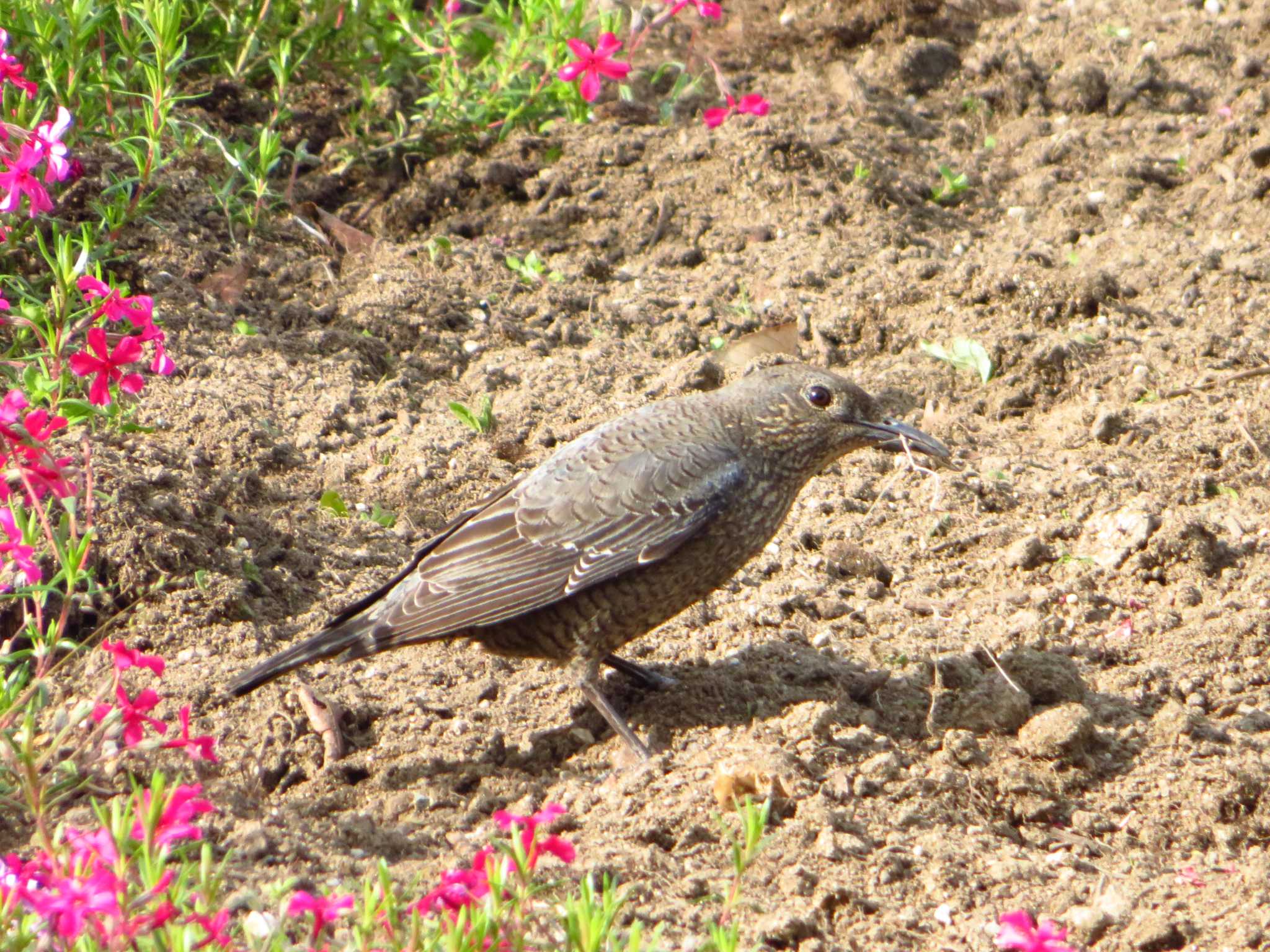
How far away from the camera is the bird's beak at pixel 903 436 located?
4.86 m

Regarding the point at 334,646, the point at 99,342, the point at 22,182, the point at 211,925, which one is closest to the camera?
the point at 211,925

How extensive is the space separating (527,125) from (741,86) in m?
1.34

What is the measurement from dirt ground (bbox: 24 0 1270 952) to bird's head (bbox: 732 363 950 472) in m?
0.60

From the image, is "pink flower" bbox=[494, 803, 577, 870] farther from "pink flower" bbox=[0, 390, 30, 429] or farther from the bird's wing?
the bird's wing

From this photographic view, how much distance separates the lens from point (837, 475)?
588cm

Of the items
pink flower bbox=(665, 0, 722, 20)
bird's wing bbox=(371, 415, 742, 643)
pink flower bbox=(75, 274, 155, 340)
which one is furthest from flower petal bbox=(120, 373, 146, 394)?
pink flower bbox=(665, 0, 722, 20)

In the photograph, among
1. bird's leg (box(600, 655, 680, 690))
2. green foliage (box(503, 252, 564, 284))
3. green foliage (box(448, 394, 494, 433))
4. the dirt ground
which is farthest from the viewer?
green foliage (box(503, 252, 564, 284))

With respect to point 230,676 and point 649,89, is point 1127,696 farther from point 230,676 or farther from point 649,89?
point 649,89

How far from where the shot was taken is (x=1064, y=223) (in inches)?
282

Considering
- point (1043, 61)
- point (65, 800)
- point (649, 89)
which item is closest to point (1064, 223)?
point (1043, 61)

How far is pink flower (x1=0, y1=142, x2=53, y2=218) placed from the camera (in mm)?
3781

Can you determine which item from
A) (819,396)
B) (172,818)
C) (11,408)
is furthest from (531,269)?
(172,818)

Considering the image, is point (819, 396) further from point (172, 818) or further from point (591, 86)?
point (172, 818)

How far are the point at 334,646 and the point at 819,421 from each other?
168 cm
